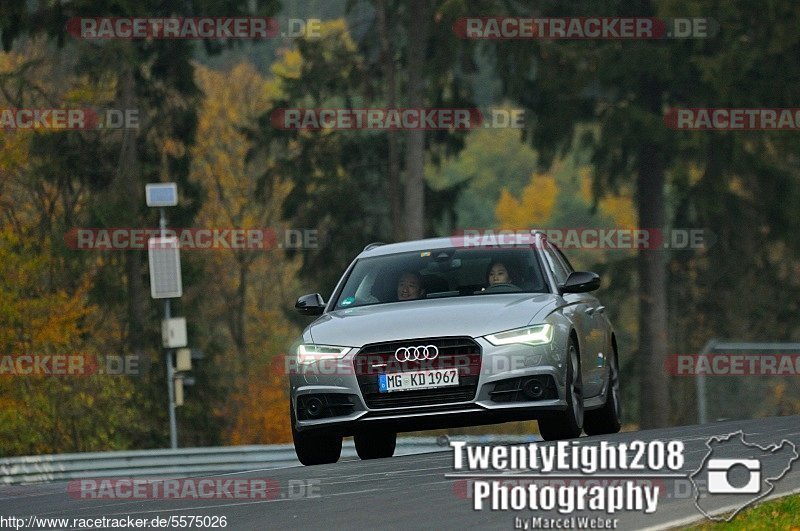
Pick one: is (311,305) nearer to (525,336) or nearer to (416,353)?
(416,353)

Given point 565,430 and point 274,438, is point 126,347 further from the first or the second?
point 565,430

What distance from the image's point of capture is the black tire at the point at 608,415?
1672 cm

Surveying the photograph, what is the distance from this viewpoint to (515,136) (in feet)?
397

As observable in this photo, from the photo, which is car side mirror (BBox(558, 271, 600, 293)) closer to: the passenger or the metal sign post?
the passenger

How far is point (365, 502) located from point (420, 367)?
2893 millimetres

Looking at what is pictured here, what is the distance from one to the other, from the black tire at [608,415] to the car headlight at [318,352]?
3.16 metres

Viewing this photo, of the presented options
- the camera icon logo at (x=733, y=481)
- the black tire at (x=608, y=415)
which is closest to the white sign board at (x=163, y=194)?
the black tire at (x=608, y=415)

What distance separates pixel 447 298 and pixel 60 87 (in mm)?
35922

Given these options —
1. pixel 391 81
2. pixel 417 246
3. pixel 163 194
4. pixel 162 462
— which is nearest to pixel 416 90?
pixel 391 81

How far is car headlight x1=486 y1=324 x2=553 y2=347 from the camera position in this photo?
1408cm

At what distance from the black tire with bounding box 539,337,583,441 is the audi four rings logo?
107 centimetres

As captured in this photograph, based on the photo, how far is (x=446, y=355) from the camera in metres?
14.1

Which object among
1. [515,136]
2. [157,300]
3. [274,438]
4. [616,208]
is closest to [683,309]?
[157,300]

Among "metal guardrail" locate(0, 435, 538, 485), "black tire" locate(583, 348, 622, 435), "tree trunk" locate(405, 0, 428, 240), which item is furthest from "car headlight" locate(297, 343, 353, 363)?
"tree trunk" locate(405, 0, 428, 240)
